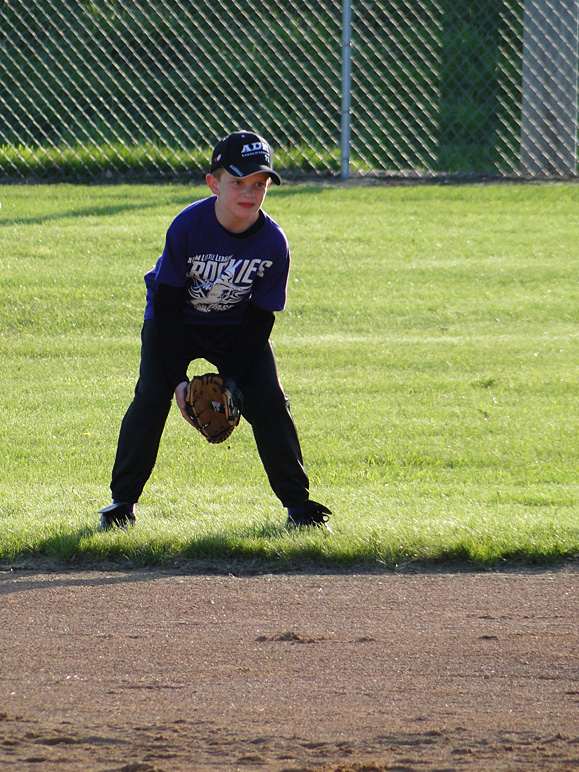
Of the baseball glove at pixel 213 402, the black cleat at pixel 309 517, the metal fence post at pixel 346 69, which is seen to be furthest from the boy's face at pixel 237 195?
the metal fence post at pixel 346 69

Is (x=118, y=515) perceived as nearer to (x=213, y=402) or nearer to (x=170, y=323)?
(x=213, y=402)

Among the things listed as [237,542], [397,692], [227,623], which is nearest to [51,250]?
[237,542]

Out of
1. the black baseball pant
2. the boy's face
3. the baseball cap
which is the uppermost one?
the baseball cap

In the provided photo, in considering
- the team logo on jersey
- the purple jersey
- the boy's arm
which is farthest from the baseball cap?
the boy's arm

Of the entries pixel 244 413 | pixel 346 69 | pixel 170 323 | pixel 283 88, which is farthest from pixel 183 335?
pixel 283 88

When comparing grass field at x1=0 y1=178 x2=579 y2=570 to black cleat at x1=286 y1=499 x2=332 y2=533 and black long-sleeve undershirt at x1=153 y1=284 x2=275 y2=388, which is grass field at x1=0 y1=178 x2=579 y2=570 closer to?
black cleat at x1=286 y1=499 x2=332 y2=533

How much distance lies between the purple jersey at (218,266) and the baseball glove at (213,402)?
29 centimetres

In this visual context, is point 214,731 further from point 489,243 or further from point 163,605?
point 489,243

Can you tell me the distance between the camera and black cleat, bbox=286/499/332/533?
4.22 meters

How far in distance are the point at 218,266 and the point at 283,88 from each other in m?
7.82

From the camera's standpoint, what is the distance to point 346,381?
645 cm

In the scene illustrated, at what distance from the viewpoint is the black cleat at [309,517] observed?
4219mm

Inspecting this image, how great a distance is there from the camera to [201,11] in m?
11.5

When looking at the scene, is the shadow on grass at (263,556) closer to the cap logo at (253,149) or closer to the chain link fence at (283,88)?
the cap logo at (253,149)
